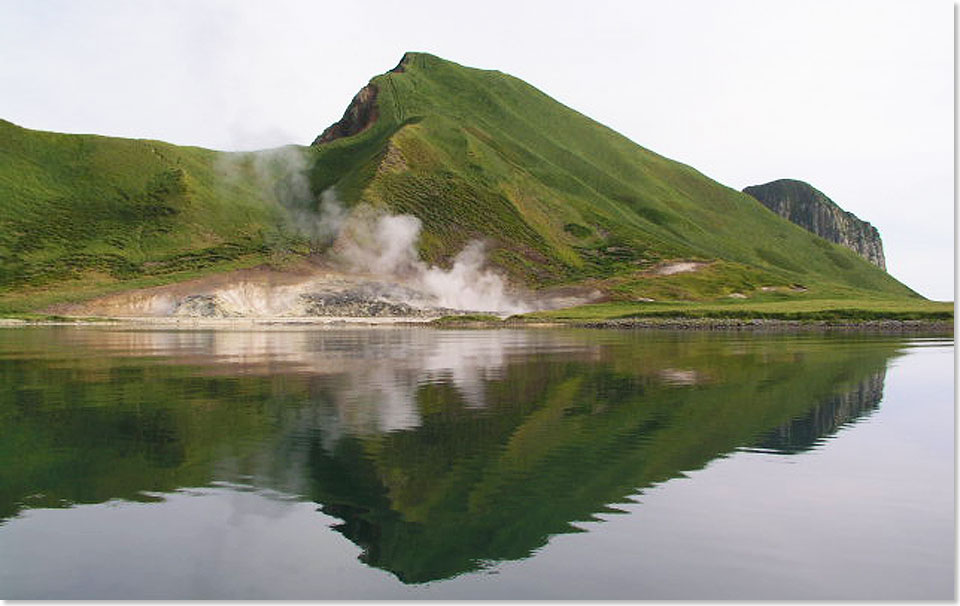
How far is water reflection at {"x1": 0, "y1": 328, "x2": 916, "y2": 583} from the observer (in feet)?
58.6

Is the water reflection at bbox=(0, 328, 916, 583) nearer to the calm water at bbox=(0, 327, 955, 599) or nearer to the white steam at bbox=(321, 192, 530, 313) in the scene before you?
the calm water at bbox=(0, 327, 955, 599)

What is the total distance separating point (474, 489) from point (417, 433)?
7207 millimetres

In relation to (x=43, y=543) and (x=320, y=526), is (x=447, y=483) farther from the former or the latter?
(x=43, y=543)

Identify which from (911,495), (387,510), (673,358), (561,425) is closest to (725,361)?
(673,358)

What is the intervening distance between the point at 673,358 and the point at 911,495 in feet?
131

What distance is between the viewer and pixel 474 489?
1967cm

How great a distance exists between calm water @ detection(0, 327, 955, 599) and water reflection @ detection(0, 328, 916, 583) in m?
0.13

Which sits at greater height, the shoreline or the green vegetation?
the green vegetation

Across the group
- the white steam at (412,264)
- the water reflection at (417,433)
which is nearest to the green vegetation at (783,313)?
the white steam at (412,264)

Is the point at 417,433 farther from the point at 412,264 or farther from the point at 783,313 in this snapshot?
the point at 412,264

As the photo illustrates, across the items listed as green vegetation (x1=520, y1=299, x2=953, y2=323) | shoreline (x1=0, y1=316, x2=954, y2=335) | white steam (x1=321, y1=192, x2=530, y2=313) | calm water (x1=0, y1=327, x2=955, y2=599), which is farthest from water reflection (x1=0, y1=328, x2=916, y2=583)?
white steam (x1=321, y1=192, x2=530, y2=313)

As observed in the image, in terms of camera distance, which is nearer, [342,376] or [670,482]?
[670,482]

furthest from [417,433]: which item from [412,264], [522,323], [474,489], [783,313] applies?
[412,264]

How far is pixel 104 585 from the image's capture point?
536 inches
